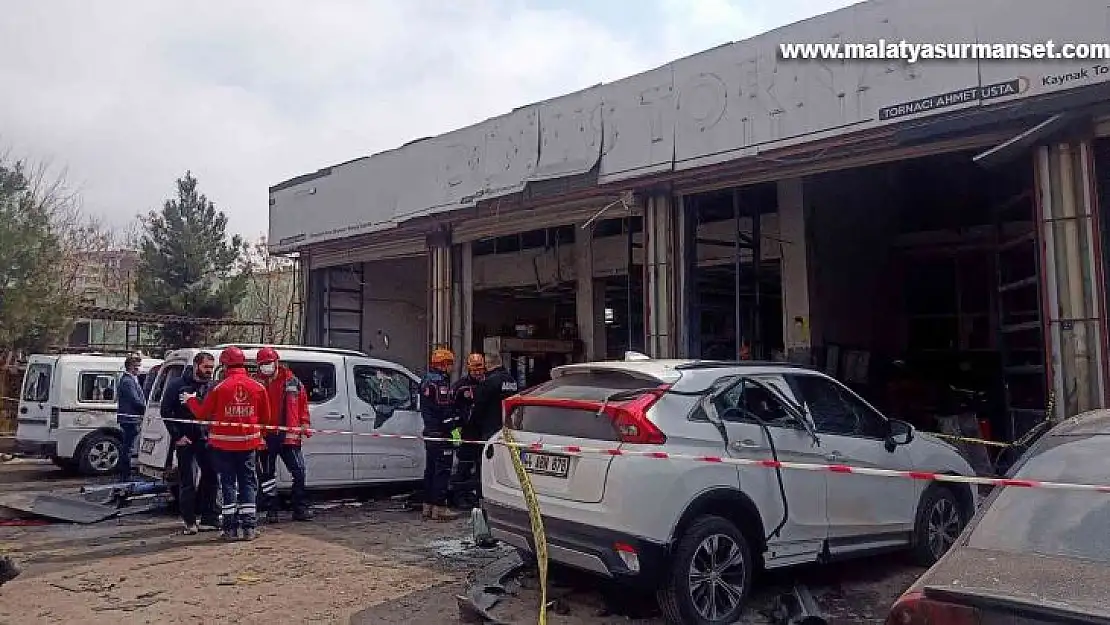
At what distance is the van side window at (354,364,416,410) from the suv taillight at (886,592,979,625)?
790 centimetres

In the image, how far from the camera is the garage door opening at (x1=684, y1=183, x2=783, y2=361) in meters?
12.6

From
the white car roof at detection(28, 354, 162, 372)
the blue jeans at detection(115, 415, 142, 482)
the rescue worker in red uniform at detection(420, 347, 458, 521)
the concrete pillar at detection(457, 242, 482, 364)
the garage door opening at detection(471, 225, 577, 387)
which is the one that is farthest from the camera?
the garage door opening at detection(471, 225, 577, 387)

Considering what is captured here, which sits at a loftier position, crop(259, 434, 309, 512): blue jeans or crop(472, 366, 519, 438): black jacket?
crop(472, 366, 519, 438): black jacket

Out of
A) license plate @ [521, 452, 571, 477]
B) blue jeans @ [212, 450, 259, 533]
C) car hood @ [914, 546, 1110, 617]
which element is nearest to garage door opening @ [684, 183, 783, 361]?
license plate @ [521, 452, 571, 477]

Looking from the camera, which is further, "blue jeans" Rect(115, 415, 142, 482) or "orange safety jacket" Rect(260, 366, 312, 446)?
"blue jeans" Rect(115, 415, 142, 482)

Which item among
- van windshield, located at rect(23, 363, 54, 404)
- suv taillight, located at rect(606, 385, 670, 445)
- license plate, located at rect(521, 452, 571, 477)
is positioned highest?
van windshield, located at rect(23, 363, 54, 404)

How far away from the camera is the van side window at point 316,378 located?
9469 millimetres

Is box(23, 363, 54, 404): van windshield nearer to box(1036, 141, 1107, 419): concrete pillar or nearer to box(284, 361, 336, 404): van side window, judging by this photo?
box(284, 361, 336, 404): van side window

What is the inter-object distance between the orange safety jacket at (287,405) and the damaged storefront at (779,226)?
166 inches

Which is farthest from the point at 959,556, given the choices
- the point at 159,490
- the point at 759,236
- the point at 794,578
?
the point at 759,236

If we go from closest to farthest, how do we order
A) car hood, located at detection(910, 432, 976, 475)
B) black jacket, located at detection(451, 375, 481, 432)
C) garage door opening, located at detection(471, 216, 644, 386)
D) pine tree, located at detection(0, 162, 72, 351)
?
car hood, located at detection(910, 432, 976, 475) < black jacket, located at detection(451, 375, 481, 432) < garage door opening, located at detection(471, 216, 644, 386) < pine tree, located at detection(0, 162, 72, 351)

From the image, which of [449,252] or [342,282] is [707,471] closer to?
[449,252]

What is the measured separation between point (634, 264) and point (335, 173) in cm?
593

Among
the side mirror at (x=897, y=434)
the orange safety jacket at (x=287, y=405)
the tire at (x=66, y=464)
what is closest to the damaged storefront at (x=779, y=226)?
the side mirror at (x=897, y=434)
